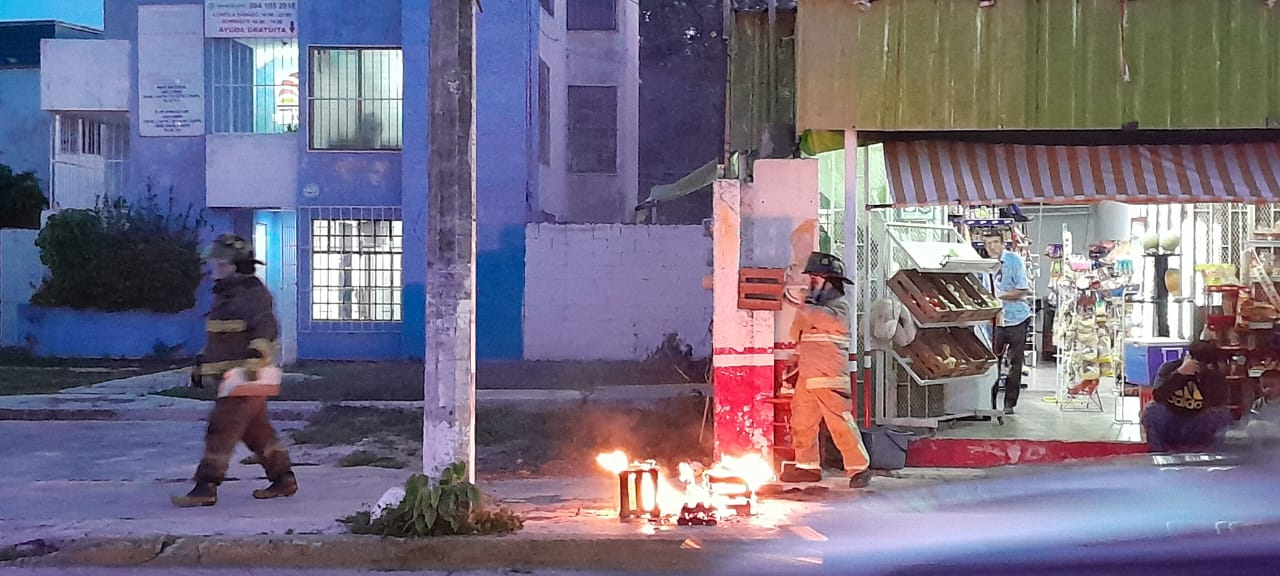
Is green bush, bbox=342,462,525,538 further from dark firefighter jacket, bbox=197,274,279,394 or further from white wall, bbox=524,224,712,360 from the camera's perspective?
white wall, bbox=524,224,712,360

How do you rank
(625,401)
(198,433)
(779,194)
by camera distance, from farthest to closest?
(625,401)
(198,433)
(779,194)

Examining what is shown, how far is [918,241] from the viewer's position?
1088 cm

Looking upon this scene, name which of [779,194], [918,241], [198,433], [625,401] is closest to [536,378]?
[625,401]

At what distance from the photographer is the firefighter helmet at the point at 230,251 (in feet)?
25.5

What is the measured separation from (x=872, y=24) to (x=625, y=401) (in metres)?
6.00

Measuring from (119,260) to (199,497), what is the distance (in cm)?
1167

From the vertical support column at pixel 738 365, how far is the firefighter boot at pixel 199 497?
372 centimetres

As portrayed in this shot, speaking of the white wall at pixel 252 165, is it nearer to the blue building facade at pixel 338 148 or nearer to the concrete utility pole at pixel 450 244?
the blue building facade at pixel 338 148

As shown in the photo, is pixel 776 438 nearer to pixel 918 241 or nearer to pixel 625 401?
pixel 918 241

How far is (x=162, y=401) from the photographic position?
13406mm

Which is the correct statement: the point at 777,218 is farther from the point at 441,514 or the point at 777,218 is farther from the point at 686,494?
the point at 441,514

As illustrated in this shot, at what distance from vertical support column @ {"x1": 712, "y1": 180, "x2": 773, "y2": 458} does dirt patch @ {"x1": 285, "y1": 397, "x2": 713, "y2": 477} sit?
1.10 metres

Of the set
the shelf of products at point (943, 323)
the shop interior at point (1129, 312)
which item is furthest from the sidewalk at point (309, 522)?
the shop interior at point (1129, 312)

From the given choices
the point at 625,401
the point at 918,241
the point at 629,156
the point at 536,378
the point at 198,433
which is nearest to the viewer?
the point at 918,241
